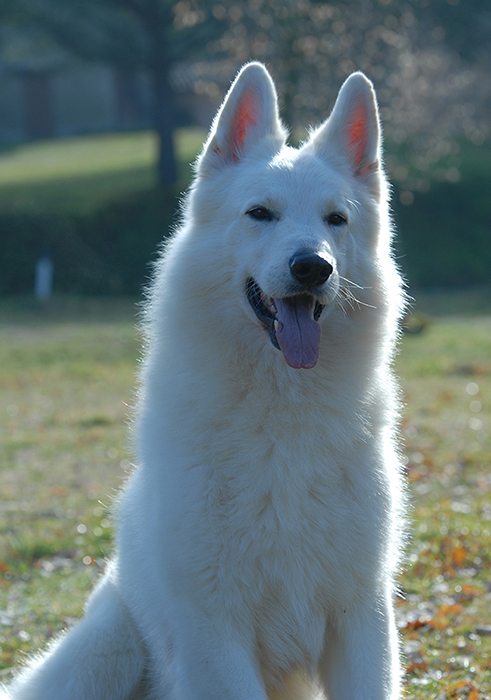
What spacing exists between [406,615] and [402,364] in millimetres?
9213

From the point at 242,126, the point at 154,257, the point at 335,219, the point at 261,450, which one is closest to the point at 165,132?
the point at 154,257

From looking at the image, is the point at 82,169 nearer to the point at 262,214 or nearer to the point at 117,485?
the point at 117,485

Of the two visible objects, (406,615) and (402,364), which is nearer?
(406,615)

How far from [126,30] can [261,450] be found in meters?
25.8

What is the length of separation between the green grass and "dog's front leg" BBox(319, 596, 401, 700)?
80.1 ft

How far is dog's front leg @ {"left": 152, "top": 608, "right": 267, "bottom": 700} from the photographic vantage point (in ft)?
9.80

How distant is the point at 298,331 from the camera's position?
329 cm

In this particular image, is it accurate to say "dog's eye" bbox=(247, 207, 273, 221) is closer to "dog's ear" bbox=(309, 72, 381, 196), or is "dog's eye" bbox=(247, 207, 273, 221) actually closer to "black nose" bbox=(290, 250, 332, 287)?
"black nose" bbox=(290, 250, 332, 287)

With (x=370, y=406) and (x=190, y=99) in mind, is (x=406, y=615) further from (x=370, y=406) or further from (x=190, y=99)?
(x=190, y=99)

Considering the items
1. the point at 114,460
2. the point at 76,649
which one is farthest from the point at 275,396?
the point at 114,460

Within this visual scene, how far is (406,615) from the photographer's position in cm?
514

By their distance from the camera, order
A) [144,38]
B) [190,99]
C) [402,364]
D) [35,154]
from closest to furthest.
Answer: [402,364] < [144,38] < [35,154] < [190,99]

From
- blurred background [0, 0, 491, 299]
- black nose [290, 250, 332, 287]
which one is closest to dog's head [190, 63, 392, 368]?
black nose [290, 250, 332, 287]

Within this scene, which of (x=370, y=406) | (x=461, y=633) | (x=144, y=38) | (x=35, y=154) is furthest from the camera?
(x=35, y=154)
